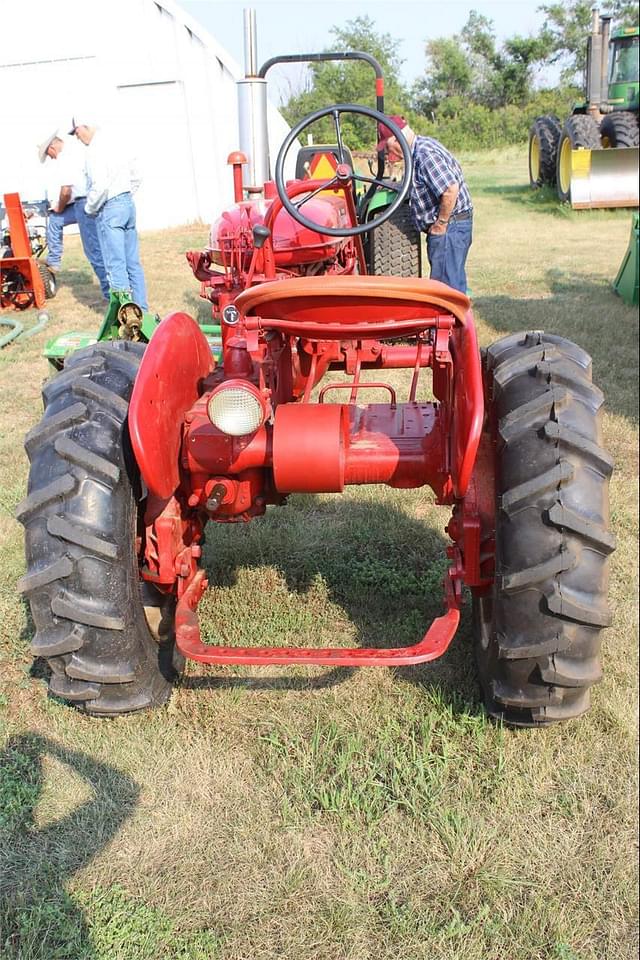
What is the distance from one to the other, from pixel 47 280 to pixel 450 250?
4.89 metres

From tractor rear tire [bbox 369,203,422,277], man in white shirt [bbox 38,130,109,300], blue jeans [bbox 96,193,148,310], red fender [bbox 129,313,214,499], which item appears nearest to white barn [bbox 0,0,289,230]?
man in white shirt [bbox 38,130,109,300]

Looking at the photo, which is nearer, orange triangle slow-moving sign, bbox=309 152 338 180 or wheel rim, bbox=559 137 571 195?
orange triangle slow-moving sign, bbox=309 152 338 180

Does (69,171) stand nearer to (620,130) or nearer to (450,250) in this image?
(450,250)

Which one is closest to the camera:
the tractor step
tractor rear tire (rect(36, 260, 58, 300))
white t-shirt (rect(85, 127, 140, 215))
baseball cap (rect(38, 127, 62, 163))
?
the tractor step

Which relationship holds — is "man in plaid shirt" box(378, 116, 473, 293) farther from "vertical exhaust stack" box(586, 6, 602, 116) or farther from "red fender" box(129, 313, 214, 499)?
"vertical exhaust stack" box(586, 6, 602, 116)

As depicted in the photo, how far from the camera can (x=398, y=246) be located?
6.96 meters

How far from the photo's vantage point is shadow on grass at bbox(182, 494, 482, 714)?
288 cm

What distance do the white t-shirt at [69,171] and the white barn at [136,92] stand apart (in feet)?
0.53

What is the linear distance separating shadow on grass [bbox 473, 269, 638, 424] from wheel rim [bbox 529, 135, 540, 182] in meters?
7.66

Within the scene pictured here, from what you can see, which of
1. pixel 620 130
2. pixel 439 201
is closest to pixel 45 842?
pixel 439 201

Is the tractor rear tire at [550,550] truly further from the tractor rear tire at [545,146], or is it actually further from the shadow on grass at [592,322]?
the tractor rear tire at [545,146]

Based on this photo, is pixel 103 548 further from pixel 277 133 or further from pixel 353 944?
pixel 277 133

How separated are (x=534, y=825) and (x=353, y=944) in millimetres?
618

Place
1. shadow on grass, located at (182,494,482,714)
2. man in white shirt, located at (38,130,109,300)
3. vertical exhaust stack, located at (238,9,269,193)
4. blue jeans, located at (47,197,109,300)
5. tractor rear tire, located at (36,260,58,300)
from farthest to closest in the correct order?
1. tractor rear tire, located at (36,260,58,300)
2. blue jeans, located at (47,197,109,300)
3. man in white shirt, located at (38,130,109,300)
4. vertical exhaust stack, located at (238,9,269,193)
5. shadow on grass, located at (182,494,482,714)
